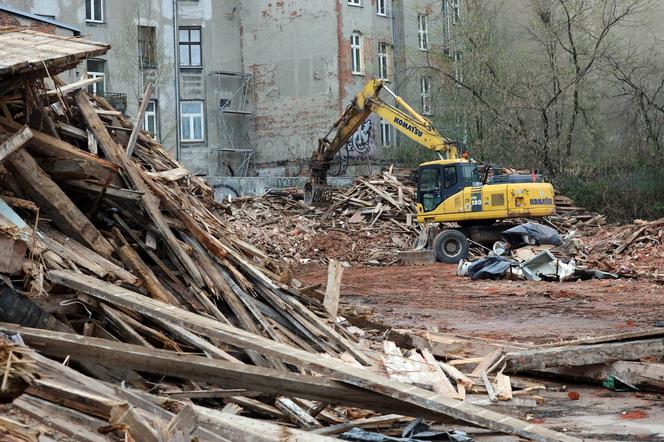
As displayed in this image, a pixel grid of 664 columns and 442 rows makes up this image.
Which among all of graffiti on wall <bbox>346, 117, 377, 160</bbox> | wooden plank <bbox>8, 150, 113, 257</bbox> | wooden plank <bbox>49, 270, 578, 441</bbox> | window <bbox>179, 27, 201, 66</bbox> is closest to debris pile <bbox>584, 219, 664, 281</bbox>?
wooden plank <bbox>8, 150, 113, 257</bbox>

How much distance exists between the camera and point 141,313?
24.1 feet

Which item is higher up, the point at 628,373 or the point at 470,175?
the point at 470,175

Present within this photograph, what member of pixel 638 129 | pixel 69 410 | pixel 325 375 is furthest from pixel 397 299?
pixel 638 129

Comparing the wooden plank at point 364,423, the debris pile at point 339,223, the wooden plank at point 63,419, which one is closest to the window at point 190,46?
the debris pile at point 339,223

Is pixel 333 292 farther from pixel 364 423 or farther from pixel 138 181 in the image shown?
pixel 364 423

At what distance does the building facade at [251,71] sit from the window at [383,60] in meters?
0.05

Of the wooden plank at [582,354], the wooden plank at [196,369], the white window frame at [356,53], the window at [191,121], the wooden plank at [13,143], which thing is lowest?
the wooden plank at [582,354]

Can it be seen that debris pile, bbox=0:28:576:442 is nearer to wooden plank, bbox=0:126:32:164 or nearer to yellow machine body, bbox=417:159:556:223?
wooden plank, bbox=0:126:32:164

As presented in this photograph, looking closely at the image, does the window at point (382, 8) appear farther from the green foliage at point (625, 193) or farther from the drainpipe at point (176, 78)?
the green foliage at point (625, 193)

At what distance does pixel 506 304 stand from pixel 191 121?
3218 centimetres

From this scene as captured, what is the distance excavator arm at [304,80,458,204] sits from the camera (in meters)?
29.9

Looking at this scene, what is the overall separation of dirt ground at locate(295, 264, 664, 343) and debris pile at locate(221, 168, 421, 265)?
14.9ft

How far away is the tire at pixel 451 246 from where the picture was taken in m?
27.0

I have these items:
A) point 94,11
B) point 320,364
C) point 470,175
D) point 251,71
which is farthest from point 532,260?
point 94,11
